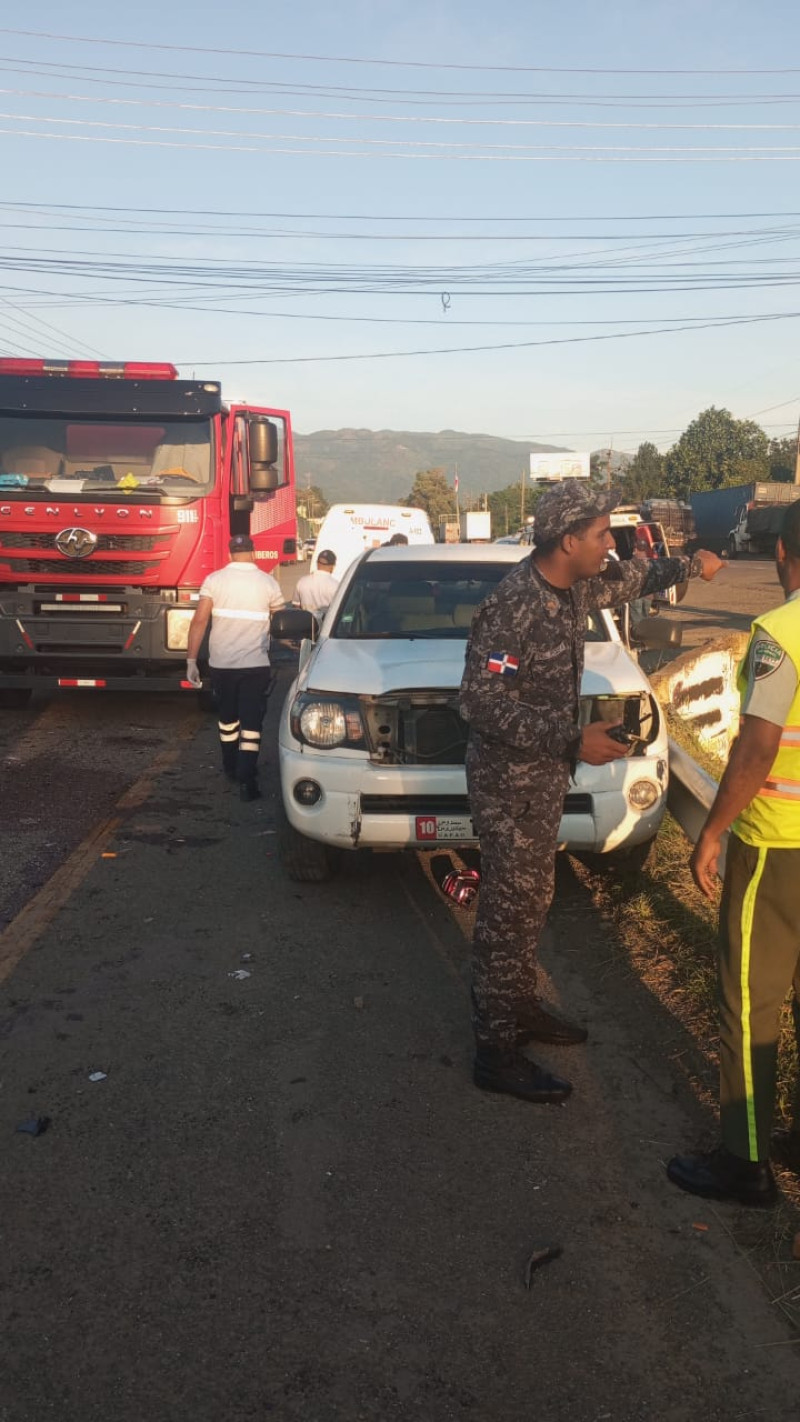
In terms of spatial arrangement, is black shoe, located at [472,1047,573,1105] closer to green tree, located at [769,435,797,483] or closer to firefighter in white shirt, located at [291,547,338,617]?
firefighter in white shirt, located at [291,547,338,617]

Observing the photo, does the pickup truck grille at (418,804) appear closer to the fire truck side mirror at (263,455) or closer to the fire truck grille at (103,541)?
the fire truck grille at (103,541)

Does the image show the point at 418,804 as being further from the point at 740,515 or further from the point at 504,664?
the point at 740,515

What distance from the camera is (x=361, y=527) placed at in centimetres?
1816

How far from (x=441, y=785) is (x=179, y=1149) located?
2278 mm

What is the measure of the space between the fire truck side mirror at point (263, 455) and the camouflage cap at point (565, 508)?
24.7 feet

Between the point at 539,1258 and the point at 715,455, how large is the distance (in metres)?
89.9

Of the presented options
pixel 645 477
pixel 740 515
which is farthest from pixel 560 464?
pixel 645 477

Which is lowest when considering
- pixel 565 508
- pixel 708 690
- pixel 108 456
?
pixel 708 690

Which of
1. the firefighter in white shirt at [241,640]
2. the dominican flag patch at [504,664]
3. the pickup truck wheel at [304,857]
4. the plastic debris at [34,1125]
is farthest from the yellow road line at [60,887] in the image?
the dominican flag patch at [504,664]

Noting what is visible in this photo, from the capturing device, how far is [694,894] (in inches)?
223

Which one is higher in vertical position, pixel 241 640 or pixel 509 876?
pixel 241 640

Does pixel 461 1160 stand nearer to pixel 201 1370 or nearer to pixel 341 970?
pixel 201 1370

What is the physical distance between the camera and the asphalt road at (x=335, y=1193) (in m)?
2.51

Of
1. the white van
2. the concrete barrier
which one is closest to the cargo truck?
the white van
